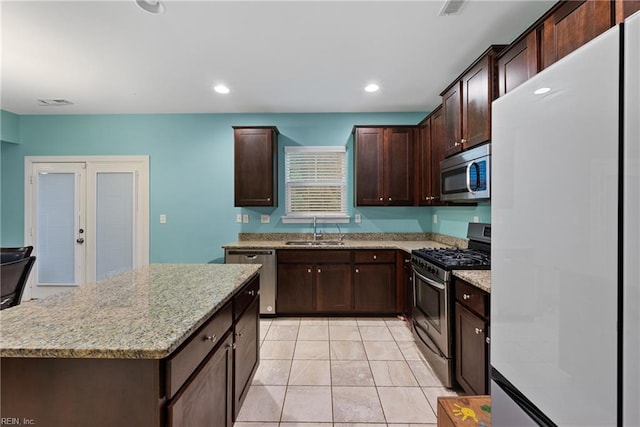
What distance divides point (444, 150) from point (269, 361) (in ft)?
8.24

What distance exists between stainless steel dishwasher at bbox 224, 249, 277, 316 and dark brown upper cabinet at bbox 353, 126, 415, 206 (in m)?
1.43

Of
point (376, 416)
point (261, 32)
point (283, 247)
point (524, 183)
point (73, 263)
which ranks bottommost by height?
point (376, 416)

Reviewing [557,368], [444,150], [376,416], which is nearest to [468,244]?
[444,150]

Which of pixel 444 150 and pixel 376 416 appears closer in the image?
pixel 376 416

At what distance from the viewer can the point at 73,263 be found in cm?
405

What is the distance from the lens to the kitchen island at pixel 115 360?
0.89 metres

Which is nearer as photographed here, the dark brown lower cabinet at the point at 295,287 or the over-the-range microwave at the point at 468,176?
the over-the-range microwave at the point at 468,176

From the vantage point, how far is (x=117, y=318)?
110 cm

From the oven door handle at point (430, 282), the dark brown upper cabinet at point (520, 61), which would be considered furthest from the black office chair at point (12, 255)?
the dark brown upper cabinet at point (520, 61)

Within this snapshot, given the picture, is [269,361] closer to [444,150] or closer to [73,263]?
[444,150]

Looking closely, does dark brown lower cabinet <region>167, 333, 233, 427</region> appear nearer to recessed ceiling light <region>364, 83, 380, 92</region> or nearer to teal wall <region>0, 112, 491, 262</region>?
teal wall <region>0, 112, 491, 262</region>

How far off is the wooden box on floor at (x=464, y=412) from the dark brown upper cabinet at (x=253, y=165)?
2833 millimetres

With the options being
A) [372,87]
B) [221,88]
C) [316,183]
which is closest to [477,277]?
[372,87]

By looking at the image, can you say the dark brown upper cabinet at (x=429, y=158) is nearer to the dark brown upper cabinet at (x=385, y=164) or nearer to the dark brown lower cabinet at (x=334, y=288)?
the dark brown upper cabinet at (x=385, y=164)
